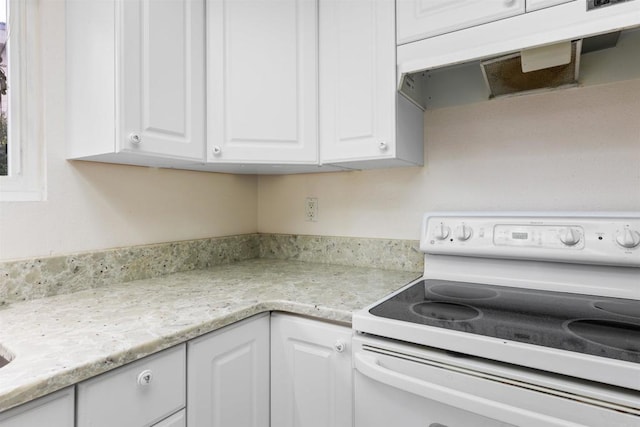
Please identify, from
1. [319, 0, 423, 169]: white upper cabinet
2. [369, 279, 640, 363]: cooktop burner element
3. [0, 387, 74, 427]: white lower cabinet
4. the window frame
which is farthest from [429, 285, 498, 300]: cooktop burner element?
the window frame

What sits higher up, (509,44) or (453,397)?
(509,44)

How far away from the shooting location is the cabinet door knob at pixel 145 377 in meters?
0.77

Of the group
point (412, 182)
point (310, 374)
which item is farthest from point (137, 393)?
point (412, 182)

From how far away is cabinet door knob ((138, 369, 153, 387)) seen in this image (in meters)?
0.77

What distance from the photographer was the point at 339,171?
175cm

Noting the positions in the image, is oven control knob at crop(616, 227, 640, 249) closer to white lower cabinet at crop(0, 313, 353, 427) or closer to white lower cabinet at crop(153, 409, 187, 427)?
white lower cabinet at crop(0, 313, 353, 427)

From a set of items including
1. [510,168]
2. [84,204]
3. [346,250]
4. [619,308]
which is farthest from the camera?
[346,250]

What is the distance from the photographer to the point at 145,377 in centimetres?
78

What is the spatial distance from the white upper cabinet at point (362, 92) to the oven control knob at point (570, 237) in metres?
0.58

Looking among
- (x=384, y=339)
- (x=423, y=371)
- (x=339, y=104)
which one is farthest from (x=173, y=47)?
(x=423, y=371)

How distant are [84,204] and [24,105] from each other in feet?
1.19

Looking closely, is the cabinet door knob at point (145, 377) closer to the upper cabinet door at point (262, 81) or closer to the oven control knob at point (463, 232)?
the upper cabinet door at point (262, 81)

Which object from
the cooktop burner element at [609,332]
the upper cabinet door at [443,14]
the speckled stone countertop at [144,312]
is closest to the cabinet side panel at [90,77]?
the speckled stone countertop at [144,312]

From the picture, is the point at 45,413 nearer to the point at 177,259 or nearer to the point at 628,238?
the point at 177,259
